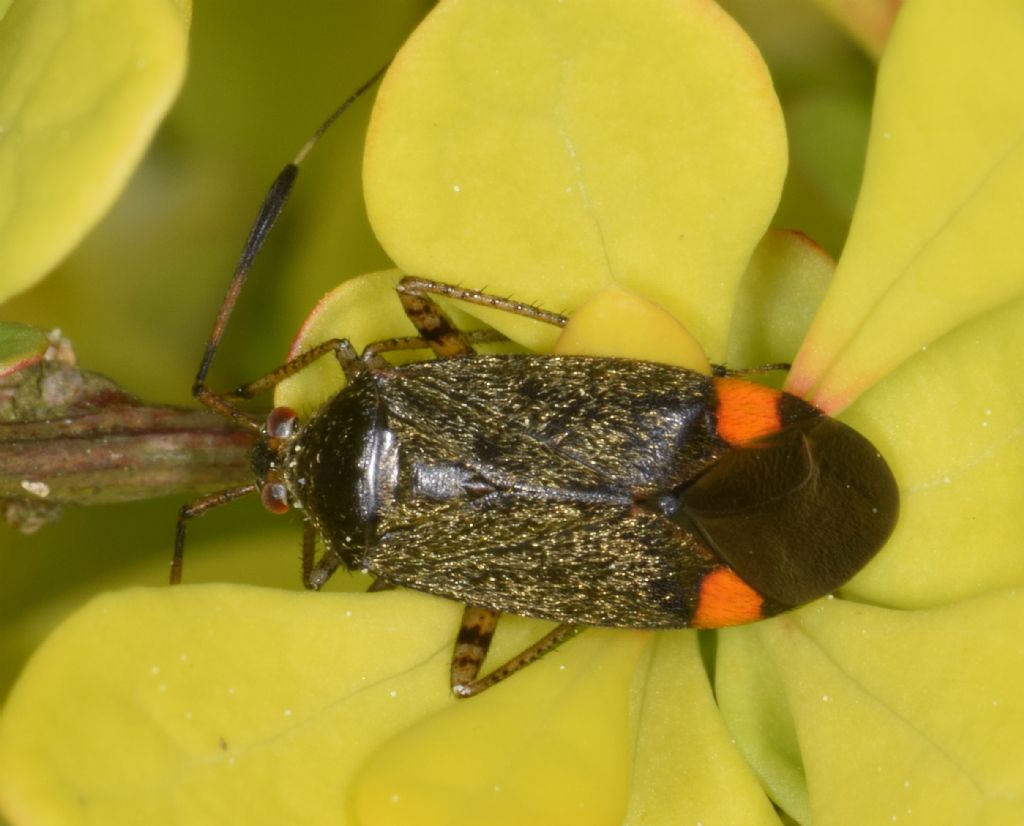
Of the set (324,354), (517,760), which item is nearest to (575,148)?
(324,354)

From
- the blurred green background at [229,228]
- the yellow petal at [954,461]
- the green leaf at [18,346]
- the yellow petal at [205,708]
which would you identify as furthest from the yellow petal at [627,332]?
the blurred green background at [229,228]

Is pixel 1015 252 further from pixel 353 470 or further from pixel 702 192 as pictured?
pixel 353 470

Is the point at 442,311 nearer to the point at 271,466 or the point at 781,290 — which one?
the point at 271,466

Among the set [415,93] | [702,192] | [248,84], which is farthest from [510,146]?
[248,84]

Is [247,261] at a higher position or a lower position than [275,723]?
higher

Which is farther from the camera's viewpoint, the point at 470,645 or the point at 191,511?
the point at 191,511

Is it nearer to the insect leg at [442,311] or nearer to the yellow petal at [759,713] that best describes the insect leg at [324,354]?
the insect leg at [442,311]
